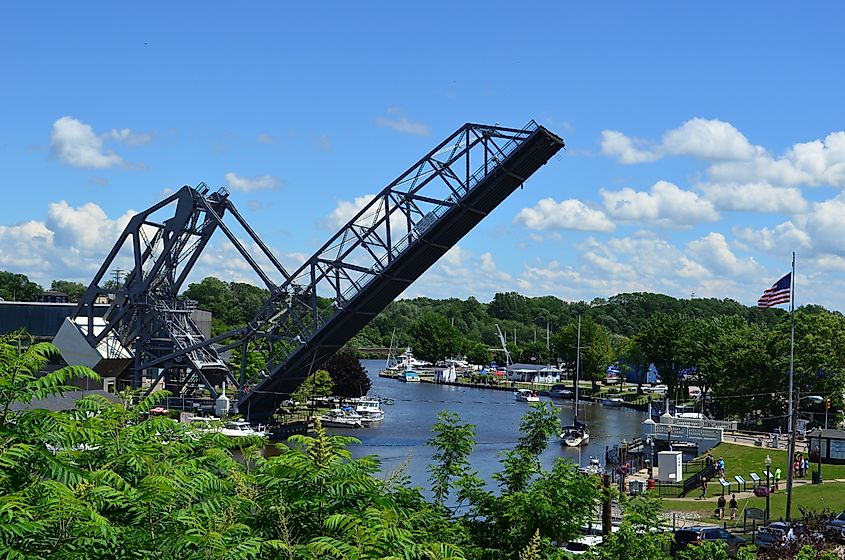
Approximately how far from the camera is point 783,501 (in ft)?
93.6

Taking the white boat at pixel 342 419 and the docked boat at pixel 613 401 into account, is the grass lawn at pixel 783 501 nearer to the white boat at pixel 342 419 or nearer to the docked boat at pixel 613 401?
the white boat at pixel 342 419

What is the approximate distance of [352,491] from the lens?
8.57 meters

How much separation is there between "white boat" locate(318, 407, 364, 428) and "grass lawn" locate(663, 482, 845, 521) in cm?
2697

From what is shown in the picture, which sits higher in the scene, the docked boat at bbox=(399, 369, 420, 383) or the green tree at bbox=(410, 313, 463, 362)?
the green tree at bbox=(410, 313, 463, 362)

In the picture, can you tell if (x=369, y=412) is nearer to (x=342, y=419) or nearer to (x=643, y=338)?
(x=342, y=419)

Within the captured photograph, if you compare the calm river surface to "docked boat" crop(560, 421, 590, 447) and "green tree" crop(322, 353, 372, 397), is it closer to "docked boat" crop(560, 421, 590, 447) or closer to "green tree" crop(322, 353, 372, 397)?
"docked boat" crop(560, 421, 590, 447)

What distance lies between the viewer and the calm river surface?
1631 inches

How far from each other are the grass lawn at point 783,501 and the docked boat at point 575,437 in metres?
19.8

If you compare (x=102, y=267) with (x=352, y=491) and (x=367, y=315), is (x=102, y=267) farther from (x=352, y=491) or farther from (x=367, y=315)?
(x=352, y=491)

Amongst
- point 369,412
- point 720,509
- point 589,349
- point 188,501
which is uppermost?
point 589,349

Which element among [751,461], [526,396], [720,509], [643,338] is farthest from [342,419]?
[643,338]

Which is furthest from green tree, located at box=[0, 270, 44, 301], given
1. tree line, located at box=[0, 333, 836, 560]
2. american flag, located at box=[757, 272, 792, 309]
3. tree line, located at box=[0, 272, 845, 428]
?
tree line, located at box=[0, 333, 836, 560]

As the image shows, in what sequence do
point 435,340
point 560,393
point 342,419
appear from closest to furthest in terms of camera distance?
point 342,419 → point 560,393 → point 435,340

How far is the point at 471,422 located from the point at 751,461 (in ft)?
92.1
